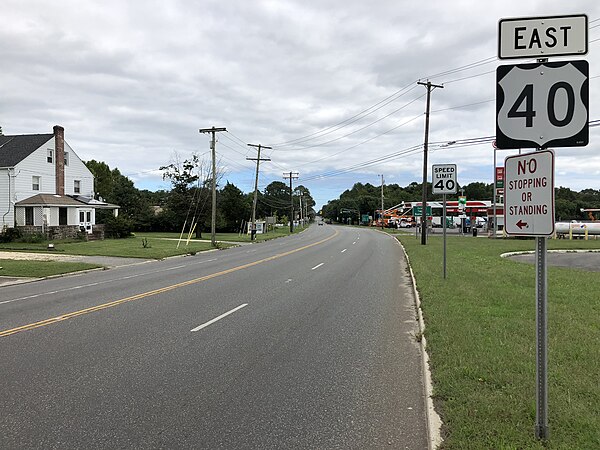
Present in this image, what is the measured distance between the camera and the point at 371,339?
807cm

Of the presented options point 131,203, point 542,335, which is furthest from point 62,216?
point 542,335

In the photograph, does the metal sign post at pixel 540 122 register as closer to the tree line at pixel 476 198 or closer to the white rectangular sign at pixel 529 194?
the white rectangular sign at pixel 529 194

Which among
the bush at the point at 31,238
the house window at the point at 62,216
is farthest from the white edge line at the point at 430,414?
the house window at the point at 62,216

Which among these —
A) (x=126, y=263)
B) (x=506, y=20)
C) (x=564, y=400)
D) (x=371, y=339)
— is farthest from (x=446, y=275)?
(x=126, y=263)

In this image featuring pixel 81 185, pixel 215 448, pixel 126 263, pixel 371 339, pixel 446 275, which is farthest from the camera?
pixel 81 185

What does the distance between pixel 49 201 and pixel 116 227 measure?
8.75 metres

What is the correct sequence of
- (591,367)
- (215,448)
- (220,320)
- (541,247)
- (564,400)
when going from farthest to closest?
(220,320), (591,367), (564,400), (215,448), (541,247)

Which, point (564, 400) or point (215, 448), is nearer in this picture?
point (215, 448)

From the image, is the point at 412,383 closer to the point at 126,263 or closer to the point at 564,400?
the point at 564,400

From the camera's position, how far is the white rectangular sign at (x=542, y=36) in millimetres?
4121

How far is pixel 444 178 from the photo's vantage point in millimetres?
14570

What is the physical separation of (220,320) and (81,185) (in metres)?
42.1

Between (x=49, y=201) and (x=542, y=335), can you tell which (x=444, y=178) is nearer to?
(x=542, y=335)

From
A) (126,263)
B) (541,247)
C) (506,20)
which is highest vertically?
(506,20)
